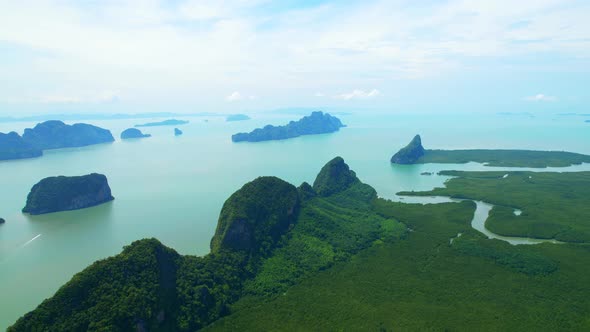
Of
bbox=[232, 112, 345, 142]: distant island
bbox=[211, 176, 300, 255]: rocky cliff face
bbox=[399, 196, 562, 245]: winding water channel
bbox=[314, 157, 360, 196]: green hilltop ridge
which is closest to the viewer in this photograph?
bbox=[211, 176, 300, 255]: rocky cliff face

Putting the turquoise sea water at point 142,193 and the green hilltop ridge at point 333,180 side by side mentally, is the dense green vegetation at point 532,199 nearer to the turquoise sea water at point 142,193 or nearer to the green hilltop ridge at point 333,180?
the turquoise sea water at point 142,193

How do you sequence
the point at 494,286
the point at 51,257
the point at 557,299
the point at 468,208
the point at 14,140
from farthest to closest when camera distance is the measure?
the point at 14,140, the point at 468,208, the point at 51,257, the point at 494,286, the point at 557,299

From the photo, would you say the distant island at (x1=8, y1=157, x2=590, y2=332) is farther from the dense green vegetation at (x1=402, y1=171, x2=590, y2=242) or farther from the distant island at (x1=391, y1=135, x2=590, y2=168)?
the distant island at (x1=391, y1=135, x2=590, y2=168)

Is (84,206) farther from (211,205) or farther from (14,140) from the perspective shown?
(14,140)

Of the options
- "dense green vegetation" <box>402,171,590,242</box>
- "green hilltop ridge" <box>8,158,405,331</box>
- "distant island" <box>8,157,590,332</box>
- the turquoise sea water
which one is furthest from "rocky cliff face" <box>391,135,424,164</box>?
"green hilltop ridge" <box>8,158,405,331</box>

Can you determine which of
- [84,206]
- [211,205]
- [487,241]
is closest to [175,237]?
[211,205]

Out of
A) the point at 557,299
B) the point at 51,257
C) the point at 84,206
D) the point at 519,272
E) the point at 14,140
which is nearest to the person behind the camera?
the point at 557,299

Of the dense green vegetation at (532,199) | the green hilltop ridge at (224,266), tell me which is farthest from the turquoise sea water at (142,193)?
the dense green vegetation at (532,199)

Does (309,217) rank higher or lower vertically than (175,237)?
higher
